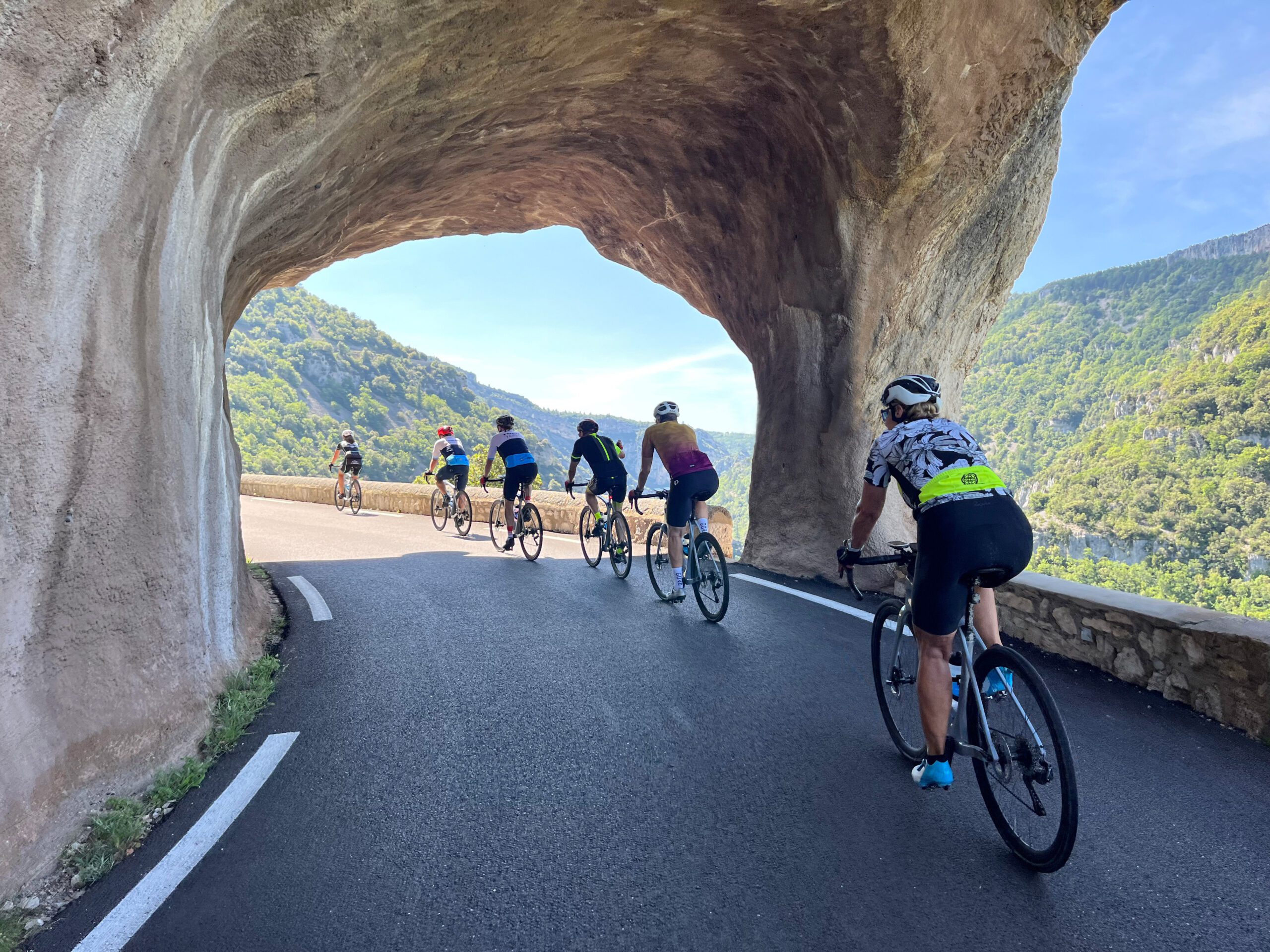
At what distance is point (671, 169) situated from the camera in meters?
10.3

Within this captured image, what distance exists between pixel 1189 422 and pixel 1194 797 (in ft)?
342

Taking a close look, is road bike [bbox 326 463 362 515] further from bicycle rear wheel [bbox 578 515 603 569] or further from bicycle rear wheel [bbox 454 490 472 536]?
bicycle rear wheel [bbox 578 515 603 569]

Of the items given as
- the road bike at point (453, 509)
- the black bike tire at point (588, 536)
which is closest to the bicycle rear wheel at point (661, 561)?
the black bike tire at point (588, 536)

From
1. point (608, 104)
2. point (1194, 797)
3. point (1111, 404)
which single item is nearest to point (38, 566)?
point (1194, 797)

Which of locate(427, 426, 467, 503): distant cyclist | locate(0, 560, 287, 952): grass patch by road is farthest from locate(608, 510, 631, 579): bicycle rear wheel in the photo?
locate(427, 426, 467, 503): distant cyclist

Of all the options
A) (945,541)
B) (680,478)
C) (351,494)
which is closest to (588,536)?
(680,478)

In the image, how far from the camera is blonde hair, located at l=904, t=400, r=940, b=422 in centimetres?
328

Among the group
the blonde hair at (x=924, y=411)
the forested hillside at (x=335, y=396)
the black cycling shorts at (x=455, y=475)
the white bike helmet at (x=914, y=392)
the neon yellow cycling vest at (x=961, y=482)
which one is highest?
the forested hillside at (x=335, y=396)

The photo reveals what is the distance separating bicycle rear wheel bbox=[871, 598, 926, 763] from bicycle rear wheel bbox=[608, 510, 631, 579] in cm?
453

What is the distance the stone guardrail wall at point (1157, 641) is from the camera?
3.79m

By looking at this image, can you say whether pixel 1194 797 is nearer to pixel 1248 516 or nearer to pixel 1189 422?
pixel 1248 516

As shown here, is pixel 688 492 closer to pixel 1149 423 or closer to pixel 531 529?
pixel 531 529

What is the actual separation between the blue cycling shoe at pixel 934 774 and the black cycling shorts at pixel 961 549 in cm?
57

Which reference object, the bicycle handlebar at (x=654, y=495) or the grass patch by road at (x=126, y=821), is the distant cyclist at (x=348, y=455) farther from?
the grass patch by road at (x=126, y=821)
